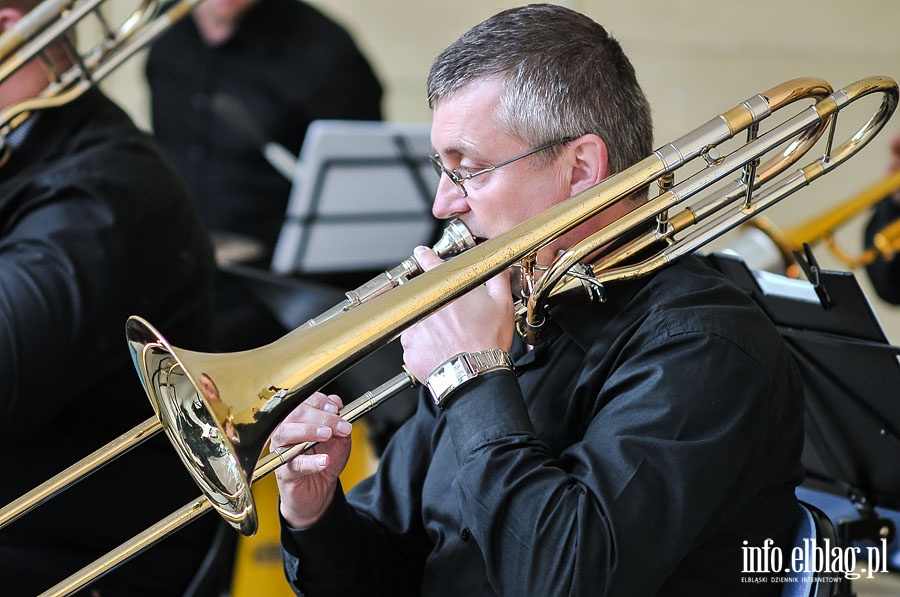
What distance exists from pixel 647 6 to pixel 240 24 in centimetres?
180

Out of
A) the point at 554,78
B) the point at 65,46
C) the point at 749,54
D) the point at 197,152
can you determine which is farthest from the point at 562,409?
the point at 749,54

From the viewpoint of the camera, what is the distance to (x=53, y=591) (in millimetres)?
1336

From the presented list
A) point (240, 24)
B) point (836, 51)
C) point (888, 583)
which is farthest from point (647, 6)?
point (888, 583)

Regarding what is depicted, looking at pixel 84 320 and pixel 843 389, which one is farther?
pixel 84 320

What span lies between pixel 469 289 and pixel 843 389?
2.16 feet

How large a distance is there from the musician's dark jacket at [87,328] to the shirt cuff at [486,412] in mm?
827

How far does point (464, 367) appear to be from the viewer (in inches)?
47.6

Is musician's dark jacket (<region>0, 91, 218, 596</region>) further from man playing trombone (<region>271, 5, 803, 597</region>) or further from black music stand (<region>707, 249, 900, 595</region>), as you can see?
black music stand (<region>707, 249, 900, 595</region>)

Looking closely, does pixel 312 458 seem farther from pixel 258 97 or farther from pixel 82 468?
pixel 258 97

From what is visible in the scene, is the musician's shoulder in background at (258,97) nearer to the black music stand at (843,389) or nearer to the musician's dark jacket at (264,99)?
the musician's dark jacket at (264,99)

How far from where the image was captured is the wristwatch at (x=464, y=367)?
1207 mm

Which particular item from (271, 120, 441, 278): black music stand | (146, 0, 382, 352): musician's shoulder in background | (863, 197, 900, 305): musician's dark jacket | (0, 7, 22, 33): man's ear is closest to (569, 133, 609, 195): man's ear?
(0, 7, 22, 33): man's ear

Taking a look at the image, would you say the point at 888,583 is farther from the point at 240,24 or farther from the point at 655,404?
the point at 240,24

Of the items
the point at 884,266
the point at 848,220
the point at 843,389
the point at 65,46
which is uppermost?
the point at 65,46
